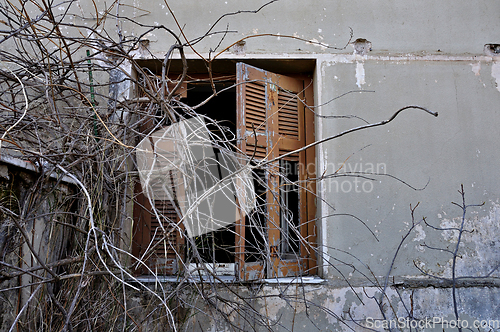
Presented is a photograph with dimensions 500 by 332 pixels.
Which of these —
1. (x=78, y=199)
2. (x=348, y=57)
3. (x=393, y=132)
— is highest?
(x=348, y=57)

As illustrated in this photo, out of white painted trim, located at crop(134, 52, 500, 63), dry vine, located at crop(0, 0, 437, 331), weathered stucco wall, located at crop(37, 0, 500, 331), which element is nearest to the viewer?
dry vine, located at crop(0, 0, 437, 331)

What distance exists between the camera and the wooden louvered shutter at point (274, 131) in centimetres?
314

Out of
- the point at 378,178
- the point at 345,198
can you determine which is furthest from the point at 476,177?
the point at 345,198

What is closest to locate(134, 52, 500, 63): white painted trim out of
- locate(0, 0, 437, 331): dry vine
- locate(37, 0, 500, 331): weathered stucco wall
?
locate(37, 0, 500, 331): weathered stucco wall

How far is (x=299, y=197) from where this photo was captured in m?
3.34

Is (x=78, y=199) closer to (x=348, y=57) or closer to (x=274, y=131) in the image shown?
(x=274, y=131)

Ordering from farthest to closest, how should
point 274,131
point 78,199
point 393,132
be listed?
1. point 274,131
2. point 393,132
3. point 78,199

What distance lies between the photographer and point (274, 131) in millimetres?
3369

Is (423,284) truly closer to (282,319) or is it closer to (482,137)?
(282,319)

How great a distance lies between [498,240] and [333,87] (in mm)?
1876

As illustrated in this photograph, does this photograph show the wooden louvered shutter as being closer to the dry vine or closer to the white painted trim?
the white painted trim

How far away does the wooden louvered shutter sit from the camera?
3.14 m

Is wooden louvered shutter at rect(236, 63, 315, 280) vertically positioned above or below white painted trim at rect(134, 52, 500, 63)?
below

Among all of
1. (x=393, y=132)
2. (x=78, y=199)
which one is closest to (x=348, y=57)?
(x=393, y=132)
